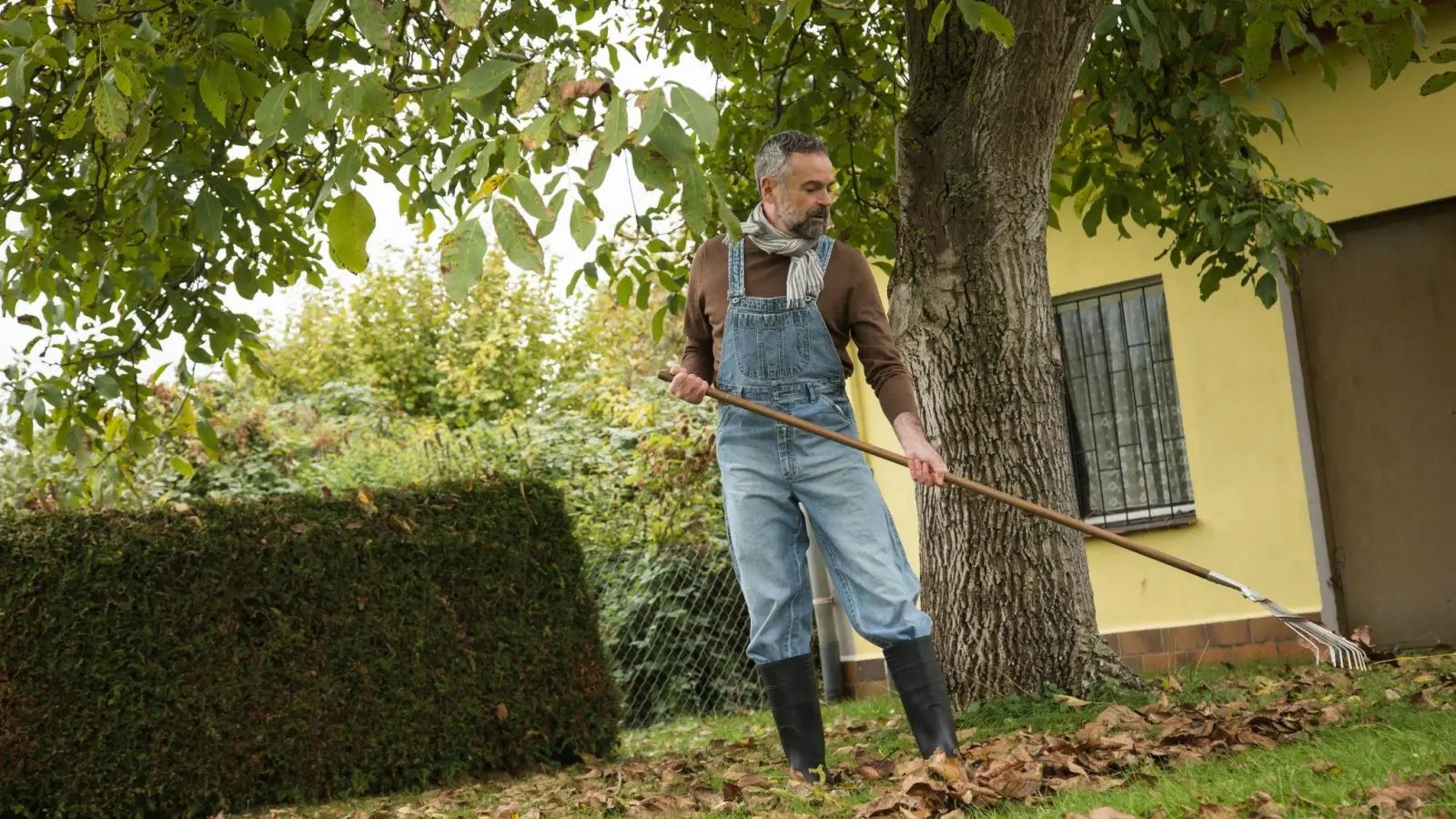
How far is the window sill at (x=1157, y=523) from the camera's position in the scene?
8961mm

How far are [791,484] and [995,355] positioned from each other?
164 centimetres

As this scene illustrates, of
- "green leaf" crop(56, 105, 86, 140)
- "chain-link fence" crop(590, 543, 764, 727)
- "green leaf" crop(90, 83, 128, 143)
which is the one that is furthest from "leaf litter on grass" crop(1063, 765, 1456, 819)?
"chain-link fence" crop(590, 543, 764, 727)

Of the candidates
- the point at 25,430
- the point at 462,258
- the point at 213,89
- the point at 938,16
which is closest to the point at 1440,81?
the point at 938,16

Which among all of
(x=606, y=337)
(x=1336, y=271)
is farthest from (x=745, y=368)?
(x=606, y=337)

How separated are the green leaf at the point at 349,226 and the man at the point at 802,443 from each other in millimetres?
1390

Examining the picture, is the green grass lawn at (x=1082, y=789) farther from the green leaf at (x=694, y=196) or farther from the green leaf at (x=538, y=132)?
the green leaf at (x=538, y=132)

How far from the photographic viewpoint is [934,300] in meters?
5.67

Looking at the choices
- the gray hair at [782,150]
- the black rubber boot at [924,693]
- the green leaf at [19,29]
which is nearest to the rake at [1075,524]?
the black rubber boot at [924,693]

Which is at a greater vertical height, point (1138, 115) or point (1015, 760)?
point (1138, 115)

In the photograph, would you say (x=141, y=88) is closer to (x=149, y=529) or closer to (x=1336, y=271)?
(x=149, y=529)

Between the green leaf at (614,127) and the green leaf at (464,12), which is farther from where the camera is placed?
the green leaf at (464,12)

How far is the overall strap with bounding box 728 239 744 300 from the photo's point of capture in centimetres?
429

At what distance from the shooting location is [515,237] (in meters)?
2.70

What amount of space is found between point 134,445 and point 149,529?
71cm
